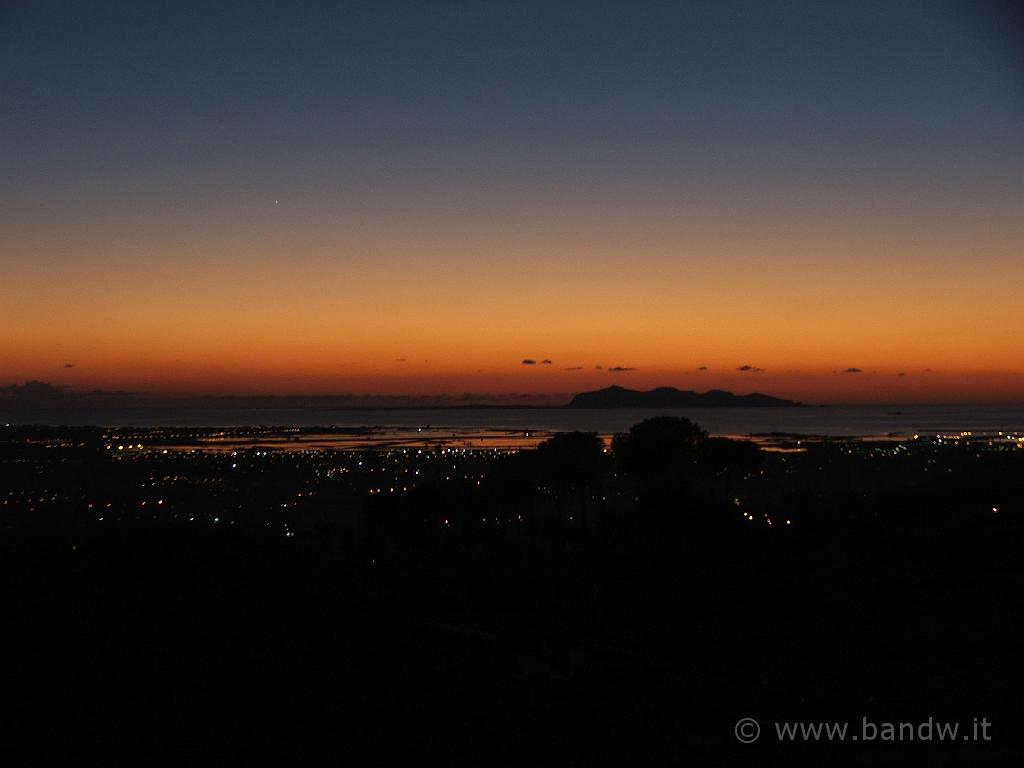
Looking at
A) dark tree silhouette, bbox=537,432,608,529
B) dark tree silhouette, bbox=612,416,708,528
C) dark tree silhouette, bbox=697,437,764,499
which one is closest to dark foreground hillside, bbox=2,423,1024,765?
dark tree silhouette, bbox=537,432,608,529

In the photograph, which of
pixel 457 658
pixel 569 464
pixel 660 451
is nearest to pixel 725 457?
pixel 660 451

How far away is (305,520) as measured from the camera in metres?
67.9

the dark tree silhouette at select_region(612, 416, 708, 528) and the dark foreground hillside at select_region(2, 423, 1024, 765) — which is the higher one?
the dark tree silhouette at select_region(612, 416, 708, 528)

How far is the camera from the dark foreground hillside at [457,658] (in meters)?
11.7

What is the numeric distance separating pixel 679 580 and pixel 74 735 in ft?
58.0

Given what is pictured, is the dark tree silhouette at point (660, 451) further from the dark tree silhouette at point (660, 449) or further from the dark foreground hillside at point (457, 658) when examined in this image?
the dark foreground hillside at point (457, 658)

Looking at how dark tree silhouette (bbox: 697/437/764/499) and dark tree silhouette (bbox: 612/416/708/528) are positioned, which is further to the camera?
dark tree silhouette (bbox: 697/437/764/499)

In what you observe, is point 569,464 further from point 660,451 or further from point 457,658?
point 457,658

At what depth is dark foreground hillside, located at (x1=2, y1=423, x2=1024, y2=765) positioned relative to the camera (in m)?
11.7

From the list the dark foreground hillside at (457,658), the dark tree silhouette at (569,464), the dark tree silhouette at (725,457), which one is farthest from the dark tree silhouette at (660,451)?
the dark foreground hillside at (457,658)

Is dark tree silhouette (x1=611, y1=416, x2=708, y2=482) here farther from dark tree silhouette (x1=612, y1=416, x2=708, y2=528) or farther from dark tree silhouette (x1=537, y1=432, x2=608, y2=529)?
dark tree silhouette (x1=537, y1=432, x2=608, y2=529)

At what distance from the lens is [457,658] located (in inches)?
643

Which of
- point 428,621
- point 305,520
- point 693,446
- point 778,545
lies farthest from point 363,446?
point 428,621

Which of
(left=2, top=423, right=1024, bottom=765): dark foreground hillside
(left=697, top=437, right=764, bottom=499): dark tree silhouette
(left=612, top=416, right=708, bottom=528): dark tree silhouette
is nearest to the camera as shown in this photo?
(left=2, top=423, right=1024, bottom=765): dark foreground hillside
